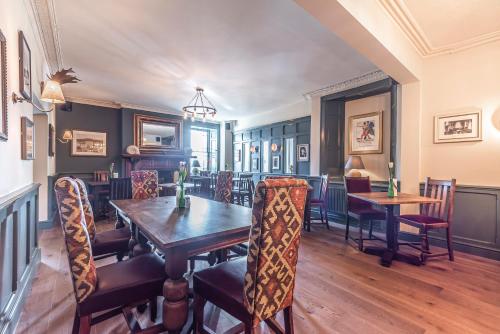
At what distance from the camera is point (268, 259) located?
1124 mm

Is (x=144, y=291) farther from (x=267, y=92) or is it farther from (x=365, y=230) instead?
(x=267, y=92)

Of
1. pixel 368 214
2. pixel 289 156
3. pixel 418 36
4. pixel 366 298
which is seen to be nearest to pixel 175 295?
pixel 366 298

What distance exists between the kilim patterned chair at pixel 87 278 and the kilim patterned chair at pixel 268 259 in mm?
378

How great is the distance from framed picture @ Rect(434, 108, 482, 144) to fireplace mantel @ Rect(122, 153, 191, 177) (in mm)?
→ 5815

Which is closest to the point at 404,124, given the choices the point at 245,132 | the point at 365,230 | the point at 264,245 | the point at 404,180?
the point at 404,180

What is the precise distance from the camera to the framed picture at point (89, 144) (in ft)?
18.4

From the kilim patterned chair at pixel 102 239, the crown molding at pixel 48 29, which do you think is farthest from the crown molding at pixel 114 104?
the kilim patterned chair at pixel 102 239

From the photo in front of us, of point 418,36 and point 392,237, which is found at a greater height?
point 418,36

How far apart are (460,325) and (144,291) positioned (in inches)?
84.8

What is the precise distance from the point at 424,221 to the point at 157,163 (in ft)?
19.5

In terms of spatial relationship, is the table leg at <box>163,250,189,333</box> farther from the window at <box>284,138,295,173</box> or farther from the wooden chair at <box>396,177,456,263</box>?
the window at <box>284,138,295,173</box>

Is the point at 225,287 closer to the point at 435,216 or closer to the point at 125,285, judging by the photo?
the point at 125,285

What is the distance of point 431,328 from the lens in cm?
167

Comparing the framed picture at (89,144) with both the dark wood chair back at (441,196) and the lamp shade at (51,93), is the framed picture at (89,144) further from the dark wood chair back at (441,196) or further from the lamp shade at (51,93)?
the dark wood chair back at (441,196)
